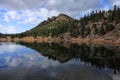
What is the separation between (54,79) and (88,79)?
20.2ft

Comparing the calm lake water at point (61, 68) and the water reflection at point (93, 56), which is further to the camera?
the water reflection at point (93, 56)

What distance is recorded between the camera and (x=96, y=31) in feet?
621

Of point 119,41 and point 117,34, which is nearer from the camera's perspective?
point 119,41

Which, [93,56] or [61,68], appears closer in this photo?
[61,68]

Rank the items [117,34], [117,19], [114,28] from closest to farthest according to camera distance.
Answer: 1. [117,34]
2. [114,28]
3. [117,19]

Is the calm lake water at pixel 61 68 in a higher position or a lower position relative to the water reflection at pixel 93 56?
lower

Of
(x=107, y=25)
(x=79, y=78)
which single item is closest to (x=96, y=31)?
(x=107, y=25)

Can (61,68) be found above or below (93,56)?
below

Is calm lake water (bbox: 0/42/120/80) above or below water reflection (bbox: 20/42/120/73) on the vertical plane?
below

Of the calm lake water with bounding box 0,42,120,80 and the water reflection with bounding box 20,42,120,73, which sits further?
the water reflection with bounding box 20,42,120,73

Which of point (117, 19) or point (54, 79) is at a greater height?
point (117, 19)

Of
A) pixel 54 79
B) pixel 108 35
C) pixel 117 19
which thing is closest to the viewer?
pixel 54 79

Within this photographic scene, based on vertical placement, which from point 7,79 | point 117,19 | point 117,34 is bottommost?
point 7,79

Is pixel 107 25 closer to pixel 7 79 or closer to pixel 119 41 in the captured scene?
pixel 119 41
